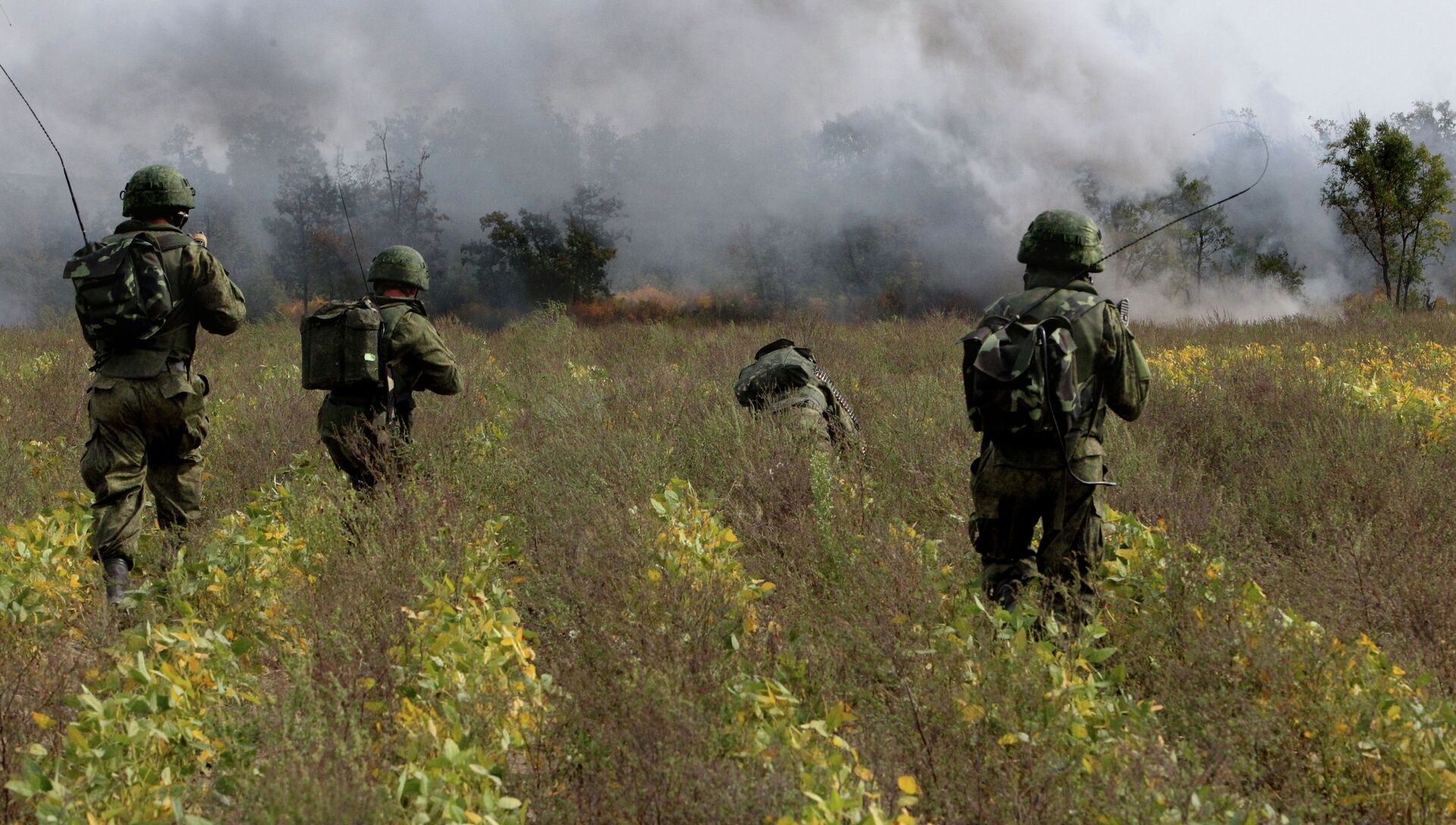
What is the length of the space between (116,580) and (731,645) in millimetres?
2520

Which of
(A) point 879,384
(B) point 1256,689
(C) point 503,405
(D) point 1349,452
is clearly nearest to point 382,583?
(B) point 1256,689

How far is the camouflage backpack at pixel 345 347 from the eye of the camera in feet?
14.3

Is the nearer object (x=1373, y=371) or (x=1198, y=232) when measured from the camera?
(x=1373, y=371)

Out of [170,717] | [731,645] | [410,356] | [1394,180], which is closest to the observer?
[170,717]

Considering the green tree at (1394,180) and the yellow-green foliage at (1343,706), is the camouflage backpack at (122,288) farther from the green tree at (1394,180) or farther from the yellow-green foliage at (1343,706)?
the green tree at (1394,180)

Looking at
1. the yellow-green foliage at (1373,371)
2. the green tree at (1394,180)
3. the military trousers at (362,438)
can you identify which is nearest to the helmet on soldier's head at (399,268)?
the military trousers at (362,438)

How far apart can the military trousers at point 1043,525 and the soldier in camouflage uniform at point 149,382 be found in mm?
2994

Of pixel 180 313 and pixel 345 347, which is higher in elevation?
pixel 180 313

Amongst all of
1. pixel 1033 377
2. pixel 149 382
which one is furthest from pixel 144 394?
pixel 1033 377

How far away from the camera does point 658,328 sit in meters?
12.5

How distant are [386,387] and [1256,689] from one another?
352 cm

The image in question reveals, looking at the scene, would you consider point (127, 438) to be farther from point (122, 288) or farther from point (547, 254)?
point (547, 254)

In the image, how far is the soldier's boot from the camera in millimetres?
3838

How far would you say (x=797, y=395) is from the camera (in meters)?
5.38
